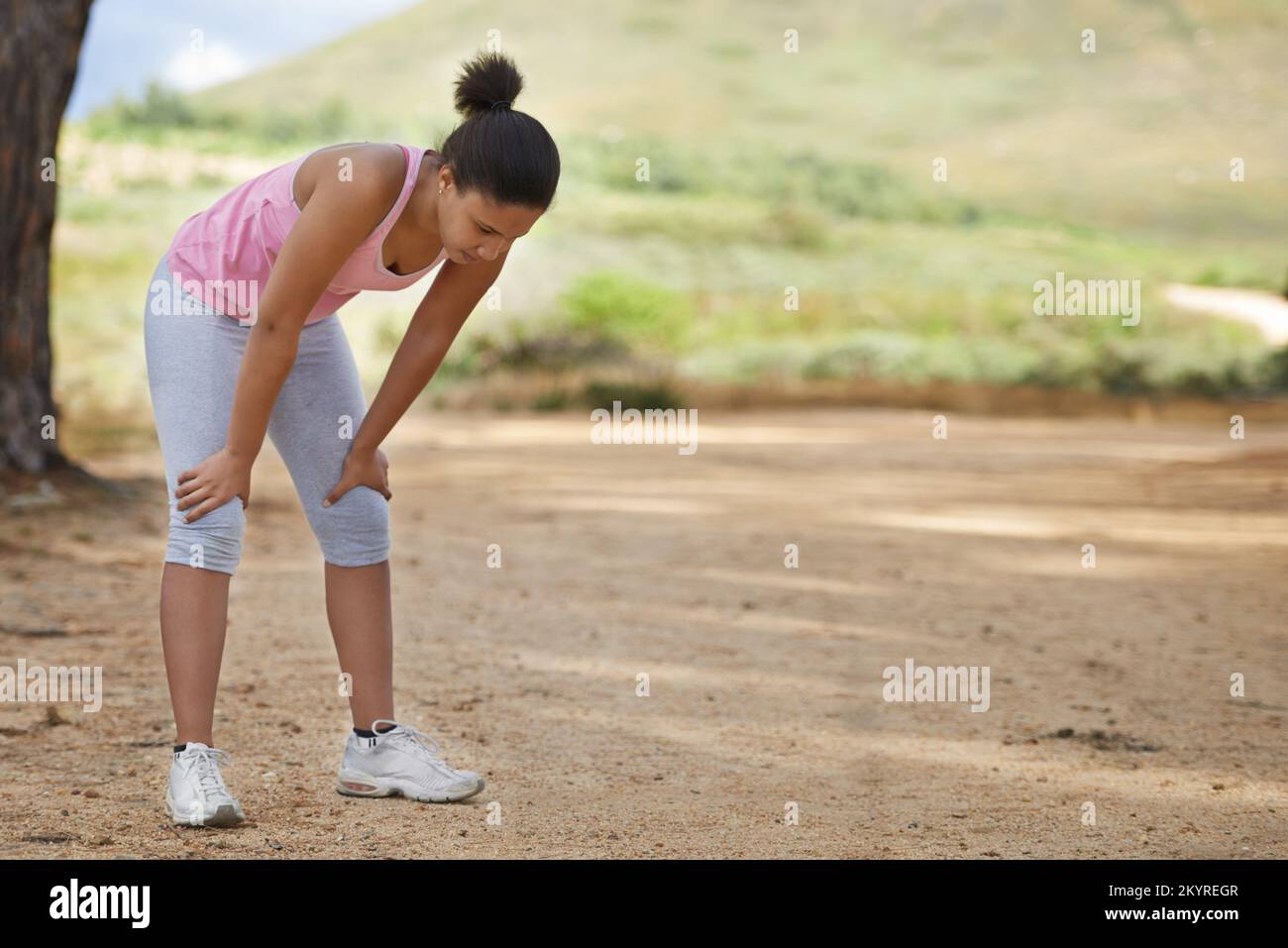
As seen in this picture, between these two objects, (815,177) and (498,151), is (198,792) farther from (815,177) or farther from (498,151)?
(815,177)

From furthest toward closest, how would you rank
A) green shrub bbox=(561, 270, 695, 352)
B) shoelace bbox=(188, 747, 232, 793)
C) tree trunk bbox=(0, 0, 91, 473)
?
green shrub bbox=(561, 270, 695, 352)
tree trunk bbox=(0, 0, 91, 473)
shoelace bbox=(188, 747, 232, 793)

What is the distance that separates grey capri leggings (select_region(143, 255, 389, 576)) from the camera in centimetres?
284

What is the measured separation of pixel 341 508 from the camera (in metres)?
3.10

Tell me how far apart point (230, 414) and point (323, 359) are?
279 millimetres

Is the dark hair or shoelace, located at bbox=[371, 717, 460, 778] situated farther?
shoelace, located at bbox=[371, 717, 460, 778]

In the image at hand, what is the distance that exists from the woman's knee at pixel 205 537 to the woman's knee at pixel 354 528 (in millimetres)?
264

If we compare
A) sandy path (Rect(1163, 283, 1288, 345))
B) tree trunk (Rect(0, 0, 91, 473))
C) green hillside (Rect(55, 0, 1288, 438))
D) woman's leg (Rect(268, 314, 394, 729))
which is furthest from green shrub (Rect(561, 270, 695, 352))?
woman's leg (Rect(268, 314, 394, 729))

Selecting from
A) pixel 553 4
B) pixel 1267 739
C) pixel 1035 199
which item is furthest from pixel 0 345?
pixel 553 4

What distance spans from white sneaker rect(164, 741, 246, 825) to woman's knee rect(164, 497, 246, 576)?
363 millimetres

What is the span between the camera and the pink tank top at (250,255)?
2854 millimetres

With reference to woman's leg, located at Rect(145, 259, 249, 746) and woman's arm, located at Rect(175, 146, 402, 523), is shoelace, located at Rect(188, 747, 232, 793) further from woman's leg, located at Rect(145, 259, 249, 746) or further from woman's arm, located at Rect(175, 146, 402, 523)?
woman's arm, located at Rect(175, 146, 402, 523)

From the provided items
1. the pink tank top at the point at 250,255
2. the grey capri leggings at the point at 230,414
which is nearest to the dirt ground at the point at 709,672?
the grey capri leggings at the point at 230,414

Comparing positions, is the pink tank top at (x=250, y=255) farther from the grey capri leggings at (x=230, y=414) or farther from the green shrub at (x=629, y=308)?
the green shrub at (x=629, y=308)

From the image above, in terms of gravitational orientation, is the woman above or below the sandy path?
below
